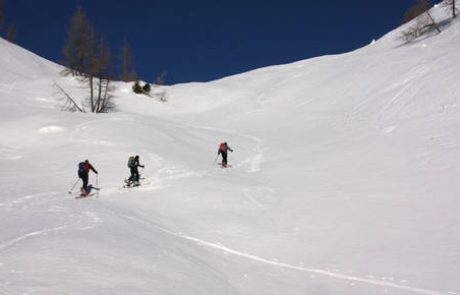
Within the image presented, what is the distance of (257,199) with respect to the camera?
49.1 ft

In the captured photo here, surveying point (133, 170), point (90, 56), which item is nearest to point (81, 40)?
point (90, 56)

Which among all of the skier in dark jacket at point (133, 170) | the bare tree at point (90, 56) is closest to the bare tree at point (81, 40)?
the bare tree at point (90, 56)

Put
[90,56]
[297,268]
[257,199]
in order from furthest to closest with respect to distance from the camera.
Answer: [90,56] → [257,199] → [297,268]

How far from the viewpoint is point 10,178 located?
17.3 metres

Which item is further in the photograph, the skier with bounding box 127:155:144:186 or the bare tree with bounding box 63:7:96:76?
the bare tree with bounding box 63:7:96:76

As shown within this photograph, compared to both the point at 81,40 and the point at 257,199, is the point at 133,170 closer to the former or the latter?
the point at 257,199

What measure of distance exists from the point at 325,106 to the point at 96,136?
1674 cm

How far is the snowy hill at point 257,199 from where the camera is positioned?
8102 millimetres

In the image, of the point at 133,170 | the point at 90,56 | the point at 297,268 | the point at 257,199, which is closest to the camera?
the point at 297,268

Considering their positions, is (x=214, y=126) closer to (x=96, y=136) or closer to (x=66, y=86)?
(x=96, y=136)

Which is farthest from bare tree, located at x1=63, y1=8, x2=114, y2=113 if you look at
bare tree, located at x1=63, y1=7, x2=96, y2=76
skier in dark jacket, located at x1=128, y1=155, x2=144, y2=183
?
skier in dark jacket, located at x1=128, y1=155, x2=144, y2=183

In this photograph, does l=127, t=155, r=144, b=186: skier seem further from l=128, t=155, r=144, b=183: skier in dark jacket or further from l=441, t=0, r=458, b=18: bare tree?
l=441, t=0, r=458, b=18: bare tree

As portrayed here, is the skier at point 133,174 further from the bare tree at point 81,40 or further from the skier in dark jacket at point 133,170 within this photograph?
the bare tree at point 81,40

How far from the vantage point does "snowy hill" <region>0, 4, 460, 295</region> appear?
8102 millimetres
